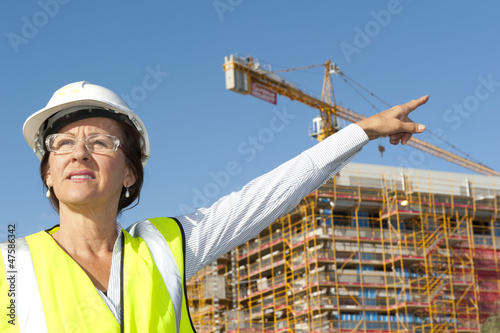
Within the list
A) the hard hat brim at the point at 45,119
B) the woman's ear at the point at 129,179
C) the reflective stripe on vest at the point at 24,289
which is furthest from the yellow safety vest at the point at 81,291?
the hard hat brim at the point at 45,119

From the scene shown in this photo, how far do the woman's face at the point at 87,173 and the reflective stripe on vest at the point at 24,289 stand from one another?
191 mm

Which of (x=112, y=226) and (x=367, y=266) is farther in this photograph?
(x=367, y=266)

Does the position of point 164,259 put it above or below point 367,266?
below

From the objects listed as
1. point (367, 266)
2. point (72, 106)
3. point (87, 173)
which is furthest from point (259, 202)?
point (367, 266)

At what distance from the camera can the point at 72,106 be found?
2146 mm

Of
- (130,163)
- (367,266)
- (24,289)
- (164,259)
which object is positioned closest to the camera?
(24,289)

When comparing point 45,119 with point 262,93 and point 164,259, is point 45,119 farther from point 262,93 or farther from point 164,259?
point 262,93

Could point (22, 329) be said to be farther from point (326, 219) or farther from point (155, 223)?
point (326, 219)

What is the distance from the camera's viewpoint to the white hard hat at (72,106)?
2.11 metres

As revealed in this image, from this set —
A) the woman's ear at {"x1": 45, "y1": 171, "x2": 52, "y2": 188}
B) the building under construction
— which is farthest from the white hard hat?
the building under construction

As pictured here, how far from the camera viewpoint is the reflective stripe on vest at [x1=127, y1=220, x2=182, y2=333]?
75.5 inches

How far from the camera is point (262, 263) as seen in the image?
4112cm

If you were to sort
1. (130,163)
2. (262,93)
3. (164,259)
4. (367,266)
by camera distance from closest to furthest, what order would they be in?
(164,259)
(130,163)
(367,266)
(262,93)

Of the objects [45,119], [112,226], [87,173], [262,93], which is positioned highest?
[262,93]
